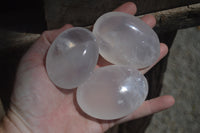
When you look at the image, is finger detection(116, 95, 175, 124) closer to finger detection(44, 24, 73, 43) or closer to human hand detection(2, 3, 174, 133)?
→ human hand detection(2, 3, 174, 133)

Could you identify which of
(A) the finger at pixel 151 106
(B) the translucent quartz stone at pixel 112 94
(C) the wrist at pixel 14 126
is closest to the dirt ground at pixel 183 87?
(A) the finger at pixel 151 106

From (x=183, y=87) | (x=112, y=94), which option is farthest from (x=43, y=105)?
(x=183, y=87)

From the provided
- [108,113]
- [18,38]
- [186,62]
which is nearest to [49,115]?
[108,113]

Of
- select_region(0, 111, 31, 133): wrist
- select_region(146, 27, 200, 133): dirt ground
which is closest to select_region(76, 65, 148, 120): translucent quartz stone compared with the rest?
select_region(0, 111, 31, 133): wrist

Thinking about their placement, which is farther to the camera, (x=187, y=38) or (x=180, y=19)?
(x=187, y=38)

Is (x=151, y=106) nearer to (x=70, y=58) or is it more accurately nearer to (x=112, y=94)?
(x=112, y=94)

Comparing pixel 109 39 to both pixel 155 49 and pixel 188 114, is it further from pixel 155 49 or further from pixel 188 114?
pixel 188 114

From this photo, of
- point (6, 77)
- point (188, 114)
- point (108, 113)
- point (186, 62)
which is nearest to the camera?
point (108, 113)
